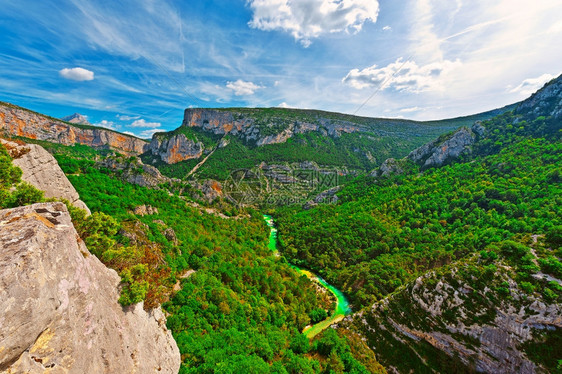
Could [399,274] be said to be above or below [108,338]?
below

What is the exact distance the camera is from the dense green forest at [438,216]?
51.8 metres

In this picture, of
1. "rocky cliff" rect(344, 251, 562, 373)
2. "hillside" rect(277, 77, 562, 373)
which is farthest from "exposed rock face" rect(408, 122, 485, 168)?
"rocky cliff" rect(344, 251, 562, 373)

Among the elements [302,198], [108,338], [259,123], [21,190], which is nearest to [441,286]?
[108,338]

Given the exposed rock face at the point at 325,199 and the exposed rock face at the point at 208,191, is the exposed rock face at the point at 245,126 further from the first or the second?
the exposed rock face at the point at 208,191

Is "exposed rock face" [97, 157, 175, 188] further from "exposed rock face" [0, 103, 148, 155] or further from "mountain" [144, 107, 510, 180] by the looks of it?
"exposed rock face" [0, 103, 148, 155]

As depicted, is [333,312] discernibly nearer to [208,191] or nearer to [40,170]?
[40,170]

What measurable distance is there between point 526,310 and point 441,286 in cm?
885

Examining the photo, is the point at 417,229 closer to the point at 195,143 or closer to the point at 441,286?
the point at 441,286

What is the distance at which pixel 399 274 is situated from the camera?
5253cm

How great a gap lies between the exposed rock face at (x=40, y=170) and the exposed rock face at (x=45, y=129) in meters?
132

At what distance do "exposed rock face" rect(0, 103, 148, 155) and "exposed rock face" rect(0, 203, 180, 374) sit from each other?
481ft

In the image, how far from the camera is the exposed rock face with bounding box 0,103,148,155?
126 metres

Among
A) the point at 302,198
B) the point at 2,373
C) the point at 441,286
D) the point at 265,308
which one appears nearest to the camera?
the point at 2,373

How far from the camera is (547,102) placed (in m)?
83.4
